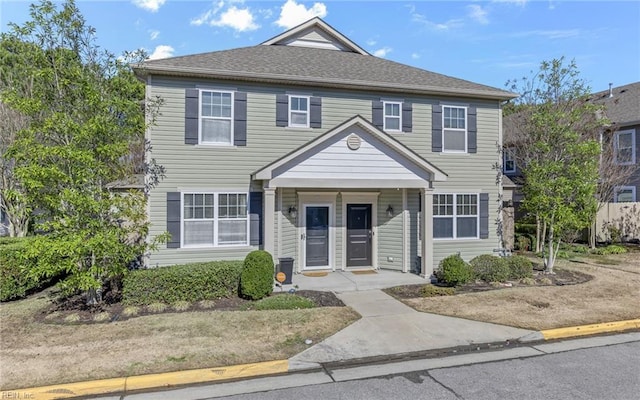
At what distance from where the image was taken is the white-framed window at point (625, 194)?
20391 millimetres

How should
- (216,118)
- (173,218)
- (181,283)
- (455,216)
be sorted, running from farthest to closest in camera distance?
(455,216)
(216,118)
(173,218)
(181,283)

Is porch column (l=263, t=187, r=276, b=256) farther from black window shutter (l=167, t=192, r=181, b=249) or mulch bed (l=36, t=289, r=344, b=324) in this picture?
black window shutter (l=167, t=192, r=181, b=249)

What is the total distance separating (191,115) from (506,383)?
31.6ft

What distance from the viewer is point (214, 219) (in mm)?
10938

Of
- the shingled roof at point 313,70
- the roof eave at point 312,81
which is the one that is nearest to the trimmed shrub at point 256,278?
the roof eave at point 312,81

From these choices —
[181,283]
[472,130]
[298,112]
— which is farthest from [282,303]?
[472,130]

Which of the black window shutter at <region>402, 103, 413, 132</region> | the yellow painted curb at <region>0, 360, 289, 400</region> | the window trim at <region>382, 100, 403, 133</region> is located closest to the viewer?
the yellow painted curb at <region>0, 360, 289, 400</region>

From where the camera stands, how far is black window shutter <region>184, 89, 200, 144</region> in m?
10.7

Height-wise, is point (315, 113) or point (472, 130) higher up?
point (315, 113)

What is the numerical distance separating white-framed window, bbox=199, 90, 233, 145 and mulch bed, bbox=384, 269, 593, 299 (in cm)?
634

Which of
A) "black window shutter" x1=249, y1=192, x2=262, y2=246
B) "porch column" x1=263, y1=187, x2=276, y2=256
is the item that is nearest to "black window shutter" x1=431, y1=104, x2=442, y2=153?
"porch column" x1=263, y1=187, x2=276, y2=256

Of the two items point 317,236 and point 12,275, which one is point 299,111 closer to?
point 317,236

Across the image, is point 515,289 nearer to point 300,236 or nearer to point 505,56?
point 300,236

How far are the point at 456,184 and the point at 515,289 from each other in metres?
4.02
